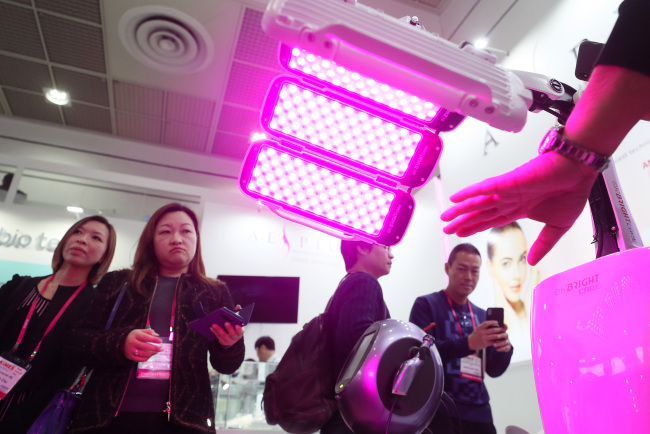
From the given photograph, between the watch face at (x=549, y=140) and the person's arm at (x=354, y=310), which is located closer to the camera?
the watch face at (x=549, y=140)

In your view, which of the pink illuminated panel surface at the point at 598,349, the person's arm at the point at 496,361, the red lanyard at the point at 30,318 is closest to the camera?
the pink illuminated panel surface at the point at 598,349

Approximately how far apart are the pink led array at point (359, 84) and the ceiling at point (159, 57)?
3.21 metres

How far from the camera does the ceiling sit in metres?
4.27

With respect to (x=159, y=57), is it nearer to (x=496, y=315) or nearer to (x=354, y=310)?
(x=354, y=310)

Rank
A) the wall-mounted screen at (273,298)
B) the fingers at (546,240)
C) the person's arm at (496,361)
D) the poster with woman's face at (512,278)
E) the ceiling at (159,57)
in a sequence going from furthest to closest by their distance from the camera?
the wall-mounted screen at (273,298) → the ceiling at (159,57) → the poster with woman's face at (512,278) → the person's arm at (496,361) → the fingers at (546,240)

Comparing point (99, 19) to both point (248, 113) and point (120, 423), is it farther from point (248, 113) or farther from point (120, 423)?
point (120, 423)

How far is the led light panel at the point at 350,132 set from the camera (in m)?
0.89

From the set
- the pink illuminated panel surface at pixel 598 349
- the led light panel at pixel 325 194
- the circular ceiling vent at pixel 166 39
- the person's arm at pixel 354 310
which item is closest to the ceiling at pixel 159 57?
the circular ceiling vent at pixel 166 39

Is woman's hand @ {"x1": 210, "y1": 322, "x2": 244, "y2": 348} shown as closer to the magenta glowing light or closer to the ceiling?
the magenta glowing light

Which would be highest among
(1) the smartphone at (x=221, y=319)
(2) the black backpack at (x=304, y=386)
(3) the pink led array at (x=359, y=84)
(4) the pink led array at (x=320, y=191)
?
(3) the pink led array at (x=359, y=84)

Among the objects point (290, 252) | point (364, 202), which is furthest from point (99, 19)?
point (364, 202)

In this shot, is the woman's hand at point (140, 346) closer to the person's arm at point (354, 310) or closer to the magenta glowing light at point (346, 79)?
the person's arm at point (354, 310)

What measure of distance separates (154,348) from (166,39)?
163 inches

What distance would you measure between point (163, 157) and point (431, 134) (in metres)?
6.12
